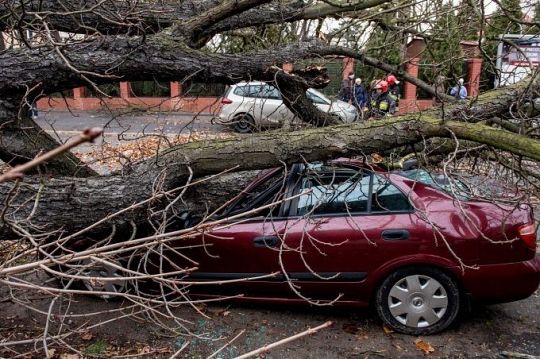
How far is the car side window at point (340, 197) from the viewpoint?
433cm

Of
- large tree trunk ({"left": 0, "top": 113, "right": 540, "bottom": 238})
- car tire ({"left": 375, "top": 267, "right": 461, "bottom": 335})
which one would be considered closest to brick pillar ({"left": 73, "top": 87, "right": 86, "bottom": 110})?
large tree trunk ({"left": 0, "top": 113, "right": 540, "bottom": 238})

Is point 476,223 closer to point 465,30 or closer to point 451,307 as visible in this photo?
point 451,307

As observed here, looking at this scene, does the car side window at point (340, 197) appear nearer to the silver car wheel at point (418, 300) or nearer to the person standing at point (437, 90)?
the silver car wheel at point (418, 300)

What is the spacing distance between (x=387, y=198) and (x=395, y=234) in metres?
0.34

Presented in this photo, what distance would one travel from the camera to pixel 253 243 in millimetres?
4383

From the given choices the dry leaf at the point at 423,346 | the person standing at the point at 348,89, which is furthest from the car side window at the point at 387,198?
the person standing at the point at 348,89

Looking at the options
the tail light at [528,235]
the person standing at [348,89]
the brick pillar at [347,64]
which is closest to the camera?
the tail light at [528,235]

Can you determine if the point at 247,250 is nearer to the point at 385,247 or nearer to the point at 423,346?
the point at 385,247

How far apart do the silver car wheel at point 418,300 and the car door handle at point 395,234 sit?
347 mm

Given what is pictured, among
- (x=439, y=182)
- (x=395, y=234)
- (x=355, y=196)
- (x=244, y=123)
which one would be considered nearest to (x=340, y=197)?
(x=355, y=196)

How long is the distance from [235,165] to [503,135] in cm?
200

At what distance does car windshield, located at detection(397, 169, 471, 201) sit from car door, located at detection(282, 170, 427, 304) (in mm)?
298

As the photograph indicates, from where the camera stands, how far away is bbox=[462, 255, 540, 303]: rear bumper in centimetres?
408

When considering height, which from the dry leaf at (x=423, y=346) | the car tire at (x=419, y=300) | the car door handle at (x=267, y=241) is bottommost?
the dry leaf at (x=423, y=346)
